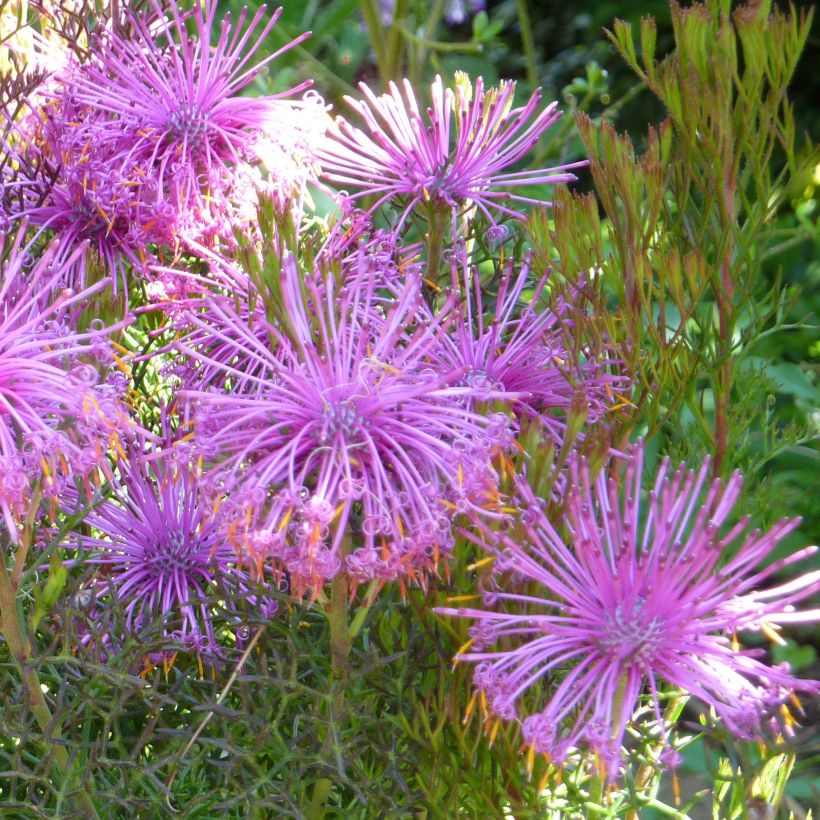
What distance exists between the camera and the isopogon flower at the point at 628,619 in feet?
1.15

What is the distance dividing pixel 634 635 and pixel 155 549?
23 cm

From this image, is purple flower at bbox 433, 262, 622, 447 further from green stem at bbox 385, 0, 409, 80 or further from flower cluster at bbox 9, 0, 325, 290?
green stem at bbox 385, 0, 409, 80

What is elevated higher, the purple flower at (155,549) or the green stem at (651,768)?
the purple flower at (155,549)

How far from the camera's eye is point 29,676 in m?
0.41

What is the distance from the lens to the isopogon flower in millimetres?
351

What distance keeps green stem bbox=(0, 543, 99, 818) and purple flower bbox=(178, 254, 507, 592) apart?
0.09 meters

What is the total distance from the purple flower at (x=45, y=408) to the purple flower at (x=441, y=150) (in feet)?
0.54

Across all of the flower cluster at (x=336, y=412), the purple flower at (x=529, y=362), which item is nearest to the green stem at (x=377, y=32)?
the flower cluster at (x=336, y=412)

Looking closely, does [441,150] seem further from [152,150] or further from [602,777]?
[602,777]

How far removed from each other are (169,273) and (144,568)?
131mm

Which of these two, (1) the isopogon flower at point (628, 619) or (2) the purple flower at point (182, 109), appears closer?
(1) the isopogon flower at point (628, 619)

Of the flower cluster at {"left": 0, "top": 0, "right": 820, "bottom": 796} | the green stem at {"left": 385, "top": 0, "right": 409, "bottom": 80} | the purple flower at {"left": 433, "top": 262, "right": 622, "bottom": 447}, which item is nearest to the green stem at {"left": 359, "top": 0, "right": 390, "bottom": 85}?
the green stem at {"left": 385, "top": 0, "right": 409, "bottom": 80}

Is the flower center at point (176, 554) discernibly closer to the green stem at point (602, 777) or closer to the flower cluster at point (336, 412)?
the flower cluster at point (336, 412)

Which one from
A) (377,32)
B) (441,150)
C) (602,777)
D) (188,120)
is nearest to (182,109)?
(188,120)
